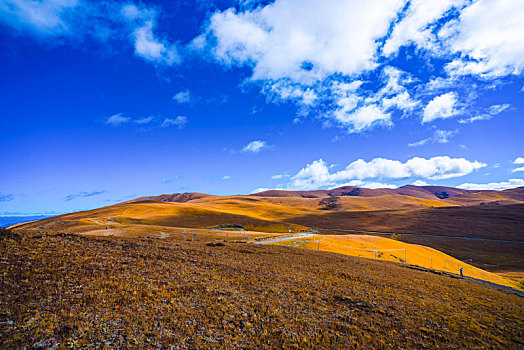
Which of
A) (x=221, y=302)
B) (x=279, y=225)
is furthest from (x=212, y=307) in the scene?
(x=279, y=225)

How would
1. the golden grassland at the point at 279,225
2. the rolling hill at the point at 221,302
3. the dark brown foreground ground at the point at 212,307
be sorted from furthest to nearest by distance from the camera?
the golden grassland at the point at 279,225, the rolling hill at the point at 221,302, the dark brown foreground ground at the point at 212,307

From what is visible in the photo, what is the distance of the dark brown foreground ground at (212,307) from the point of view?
8.86 m

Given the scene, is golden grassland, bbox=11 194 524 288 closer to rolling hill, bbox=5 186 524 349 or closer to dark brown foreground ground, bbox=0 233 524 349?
rolling hill, bbox=5 186 524 349

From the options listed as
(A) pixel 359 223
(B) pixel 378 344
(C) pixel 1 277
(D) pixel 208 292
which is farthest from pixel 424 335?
(A) pixel 359 223

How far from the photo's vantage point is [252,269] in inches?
742


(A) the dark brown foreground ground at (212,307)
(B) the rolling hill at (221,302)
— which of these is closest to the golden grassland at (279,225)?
(B) the rolling hill at (221,302)

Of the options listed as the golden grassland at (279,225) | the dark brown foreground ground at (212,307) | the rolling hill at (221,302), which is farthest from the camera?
the golden grassland at (279,225)

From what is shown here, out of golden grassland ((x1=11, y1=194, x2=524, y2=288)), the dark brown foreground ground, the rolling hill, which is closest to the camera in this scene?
the dark brown foreground ground

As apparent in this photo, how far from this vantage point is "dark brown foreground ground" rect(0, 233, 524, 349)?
8.86 metres

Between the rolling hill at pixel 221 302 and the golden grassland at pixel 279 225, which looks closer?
the rolling hill at pixel 221 302

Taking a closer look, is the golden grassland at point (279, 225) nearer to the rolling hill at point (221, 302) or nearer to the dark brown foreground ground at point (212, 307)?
the rolling hill at point (221, 302)

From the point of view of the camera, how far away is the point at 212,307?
11.5 m

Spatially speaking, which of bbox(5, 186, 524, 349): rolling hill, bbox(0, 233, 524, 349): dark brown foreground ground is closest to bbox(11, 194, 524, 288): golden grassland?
bbox(5, 186, 524, 349): rolling hill

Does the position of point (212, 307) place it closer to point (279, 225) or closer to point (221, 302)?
point (221, 302)
